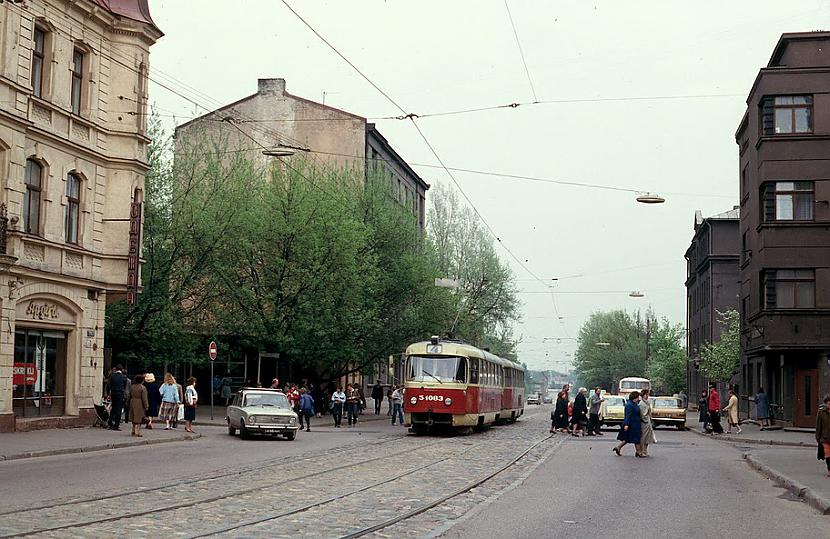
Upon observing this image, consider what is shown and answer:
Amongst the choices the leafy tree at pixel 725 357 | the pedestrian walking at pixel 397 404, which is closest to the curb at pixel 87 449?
the pedestrian walking at pixel 397 404

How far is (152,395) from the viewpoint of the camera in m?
35.1

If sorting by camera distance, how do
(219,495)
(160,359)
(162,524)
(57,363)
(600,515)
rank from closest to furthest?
(162,524), (600,515), (219,495), (57,363), (160,359)

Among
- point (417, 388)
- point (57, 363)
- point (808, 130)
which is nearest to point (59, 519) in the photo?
point (57, 363)

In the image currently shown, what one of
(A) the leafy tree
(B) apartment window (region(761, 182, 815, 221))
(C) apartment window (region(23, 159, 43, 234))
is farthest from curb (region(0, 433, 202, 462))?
(A) the leafy tree

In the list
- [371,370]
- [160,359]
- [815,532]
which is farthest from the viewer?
[371,370]

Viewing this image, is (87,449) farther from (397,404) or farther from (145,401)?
(397,404)

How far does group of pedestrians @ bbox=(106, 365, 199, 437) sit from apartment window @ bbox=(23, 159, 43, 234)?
185 inches

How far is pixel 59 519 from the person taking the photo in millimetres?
12320

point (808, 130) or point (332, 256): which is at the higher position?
point (808, 130)

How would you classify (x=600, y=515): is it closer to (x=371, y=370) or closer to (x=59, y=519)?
(x=59, y=519)

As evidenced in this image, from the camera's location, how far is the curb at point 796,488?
50.8 ft

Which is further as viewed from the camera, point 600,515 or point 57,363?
point 57,363

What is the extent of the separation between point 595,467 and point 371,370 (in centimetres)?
3253

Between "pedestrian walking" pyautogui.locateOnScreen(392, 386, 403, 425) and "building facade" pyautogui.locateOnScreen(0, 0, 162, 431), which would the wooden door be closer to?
"pedestrian walking" pyautogui.locateOnScreen(392, 386, 403, 425)
